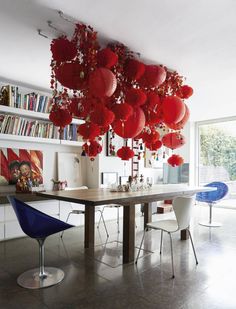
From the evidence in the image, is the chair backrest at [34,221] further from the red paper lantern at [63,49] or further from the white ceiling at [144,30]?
the white ceiling at [144,30]

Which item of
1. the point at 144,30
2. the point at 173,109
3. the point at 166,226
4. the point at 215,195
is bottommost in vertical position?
the point at 166,226

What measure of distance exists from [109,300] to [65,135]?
3.26 metres

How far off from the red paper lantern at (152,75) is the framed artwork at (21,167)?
2522mm

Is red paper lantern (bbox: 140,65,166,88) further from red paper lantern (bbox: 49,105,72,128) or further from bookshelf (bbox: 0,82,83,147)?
bookshelf (bbox: 0,82,83,147)

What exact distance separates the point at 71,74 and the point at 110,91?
1.29 ft

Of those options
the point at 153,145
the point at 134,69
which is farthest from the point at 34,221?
the point at 153,145

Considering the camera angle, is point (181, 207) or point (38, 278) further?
point (181, 207)

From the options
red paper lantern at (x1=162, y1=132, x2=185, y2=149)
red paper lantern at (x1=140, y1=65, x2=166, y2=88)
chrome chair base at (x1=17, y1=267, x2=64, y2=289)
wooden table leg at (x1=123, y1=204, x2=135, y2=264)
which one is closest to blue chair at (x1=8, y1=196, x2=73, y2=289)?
chrome chair base at (x1=17, y1=267, x2=64, y2=289)

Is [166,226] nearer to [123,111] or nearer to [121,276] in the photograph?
[121,276]

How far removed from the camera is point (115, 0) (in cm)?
Result: 216

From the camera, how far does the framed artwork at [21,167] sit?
4234mm

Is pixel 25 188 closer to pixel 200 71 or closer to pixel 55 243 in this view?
pixel 55 243

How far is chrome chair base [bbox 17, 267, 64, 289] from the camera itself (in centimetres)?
242

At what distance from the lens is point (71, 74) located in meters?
2.42
